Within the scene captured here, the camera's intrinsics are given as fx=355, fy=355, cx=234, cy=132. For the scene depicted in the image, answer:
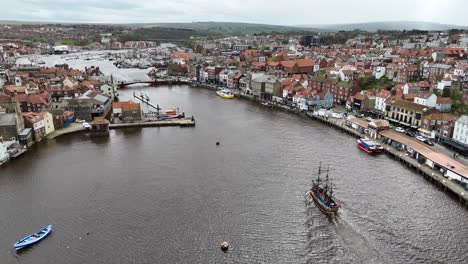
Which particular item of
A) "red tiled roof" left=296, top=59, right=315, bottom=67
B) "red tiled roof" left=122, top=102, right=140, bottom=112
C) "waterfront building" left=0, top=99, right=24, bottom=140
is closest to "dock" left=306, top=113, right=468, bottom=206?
"red tiled roof" left=122, top=102, right=140, bottom=112

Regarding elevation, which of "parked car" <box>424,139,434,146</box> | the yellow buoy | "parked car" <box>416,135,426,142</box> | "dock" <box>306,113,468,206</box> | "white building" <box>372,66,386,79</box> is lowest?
the yellow buoy

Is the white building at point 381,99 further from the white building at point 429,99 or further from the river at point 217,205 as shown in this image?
the river at point 217,205

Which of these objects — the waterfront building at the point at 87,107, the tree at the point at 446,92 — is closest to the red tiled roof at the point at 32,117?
the waterfront building at the point at 87,107

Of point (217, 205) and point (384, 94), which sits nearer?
point (217, 205)

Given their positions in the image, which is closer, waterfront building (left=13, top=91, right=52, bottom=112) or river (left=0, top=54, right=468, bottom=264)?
river (left=0, top=54, right=468, bottom=264)

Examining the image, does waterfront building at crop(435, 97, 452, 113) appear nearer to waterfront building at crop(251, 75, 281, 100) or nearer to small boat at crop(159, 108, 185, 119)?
waterfront building at crop(251, 75, 281, 100)

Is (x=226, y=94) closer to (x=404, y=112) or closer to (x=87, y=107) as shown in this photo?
(x=87, y=107)

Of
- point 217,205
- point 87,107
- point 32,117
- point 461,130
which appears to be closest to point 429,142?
point 461,130

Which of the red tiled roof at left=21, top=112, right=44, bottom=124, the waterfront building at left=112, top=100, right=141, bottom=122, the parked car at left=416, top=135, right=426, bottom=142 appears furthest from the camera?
the waterfront building at left=112, top=100, right=141, bottom=122
